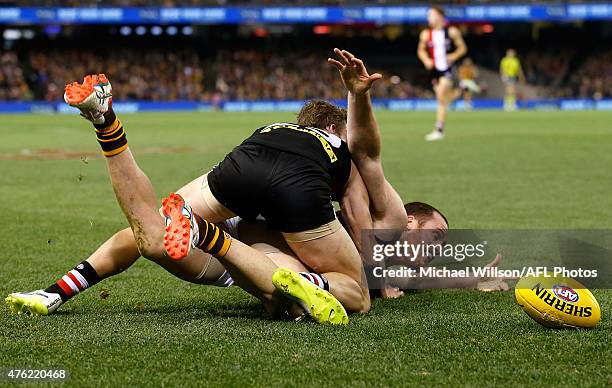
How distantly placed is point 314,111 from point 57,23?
4310cm

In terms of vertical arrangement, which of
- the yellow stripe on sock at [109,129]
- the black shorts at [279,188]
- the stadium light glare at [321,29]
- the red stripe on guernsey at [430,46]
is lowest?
the stadium light glare at [321,29]

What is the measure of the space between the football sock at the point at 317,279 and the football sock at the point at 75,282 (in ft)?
3.81

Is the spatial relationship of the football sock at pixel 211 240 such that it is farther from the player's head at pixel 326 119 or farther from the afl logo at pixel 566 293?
the afl logo at pixel 566 293

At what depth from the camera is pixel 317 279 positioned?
15.5 ft

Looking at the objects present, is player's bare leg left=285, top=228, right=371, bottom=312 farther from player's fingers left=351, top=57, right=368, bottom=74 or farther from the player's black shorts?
the player's black shorts

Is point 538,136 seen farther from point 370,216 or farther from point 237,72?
point 237,72

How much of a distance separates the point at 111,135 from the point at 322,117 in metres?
1.28

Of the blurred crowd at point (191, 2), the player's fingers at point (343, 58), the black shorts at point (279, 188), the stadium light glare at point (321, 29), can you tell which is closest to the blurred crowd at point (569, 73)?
the blurred crowd at point (191, 2)

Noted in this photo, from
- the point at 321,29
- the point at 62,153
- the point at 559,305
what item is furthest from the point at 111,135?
the point at 321,29

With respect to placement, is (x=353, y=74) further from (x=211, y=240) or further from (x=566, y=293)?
(x=566, y=293)

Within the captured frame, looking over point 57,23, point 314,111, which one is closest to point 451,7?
point 57,23

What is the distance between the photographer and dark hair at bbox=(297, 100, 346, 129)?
17.6ft

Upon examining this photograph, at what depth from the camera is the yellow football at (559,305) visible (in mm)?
4355

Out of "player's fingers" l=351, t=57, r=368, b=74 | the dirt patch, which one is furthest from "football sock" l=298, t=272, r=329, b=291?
the dirt patch
